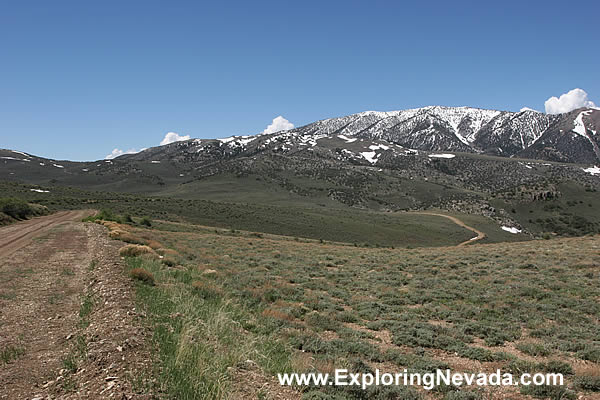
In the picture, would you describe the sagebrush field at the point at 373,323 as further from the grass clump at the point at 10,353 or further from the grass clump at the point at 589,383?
the grass clump at the point at 10,353

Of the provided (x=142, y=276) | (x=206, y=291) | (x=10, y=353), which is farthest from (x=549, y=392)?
(x=142, y=276)

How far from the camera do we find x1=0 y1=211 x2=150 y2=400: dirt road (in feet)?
16.2

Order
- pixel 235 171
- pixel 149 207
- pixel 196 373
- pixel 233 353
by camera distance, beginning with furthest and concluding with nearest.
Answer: pixel 235 171 → pixel 149 207 → pixel 233 353 → pixel 196 373

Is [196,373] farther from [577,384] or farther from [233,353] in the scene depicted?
[577,384]

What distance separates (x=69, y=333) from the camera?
7.00 m

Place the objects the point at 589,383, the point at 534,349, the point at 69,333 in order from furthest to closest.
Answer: the point at 534,349 < the point at 69,333 < the point at 589,383

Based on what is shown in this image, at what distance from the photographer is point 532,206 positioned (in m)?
117

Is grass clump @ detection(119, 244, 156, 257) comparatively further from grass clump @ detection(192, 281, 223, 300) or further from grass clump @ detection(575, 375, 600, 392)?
grass clump @ detection(575, 375, 600, 392)

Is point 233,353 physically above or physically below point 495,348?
above

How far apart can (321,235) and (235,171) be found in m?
115

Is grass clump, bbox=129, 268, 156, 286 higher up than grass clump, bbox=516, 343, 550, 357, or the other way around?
grass clump, bbox=129, 268, 156, 286

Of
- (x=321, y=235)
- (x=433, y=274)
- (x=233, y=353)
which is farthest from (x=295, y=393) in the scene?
(x=321, y=235)

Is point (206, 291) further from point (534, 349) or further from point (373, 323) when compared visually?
point (534, 349)

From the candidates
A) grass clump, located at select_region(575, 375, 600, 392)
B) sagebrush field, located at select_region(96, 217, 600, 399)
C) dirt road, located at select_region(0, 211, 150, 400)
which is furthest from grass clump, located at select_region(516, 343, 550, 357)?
dirt road, located at select_region(0, 211, 150, 400)
